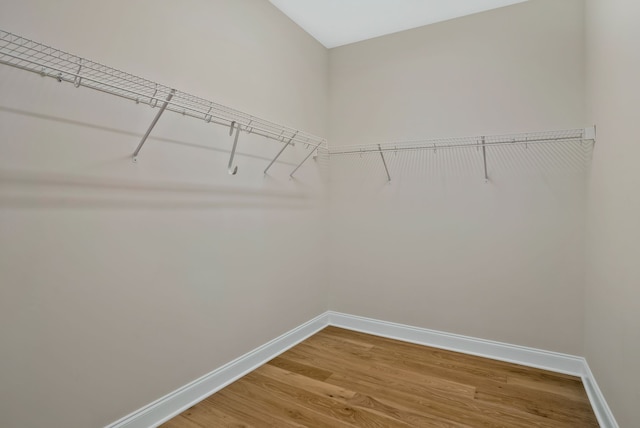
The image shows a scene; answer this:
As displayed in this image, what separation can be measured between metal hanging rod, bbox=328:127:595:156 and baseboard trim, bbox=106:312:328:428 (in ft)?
5.45

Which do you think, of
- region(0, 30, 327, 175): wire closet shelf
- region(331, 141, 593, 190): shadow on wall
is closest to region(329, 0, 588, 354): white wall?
region(331, 141, 593, 190): shadow on wall

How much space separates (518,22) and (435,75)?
639mm

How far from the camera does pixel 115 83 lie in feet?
5.04

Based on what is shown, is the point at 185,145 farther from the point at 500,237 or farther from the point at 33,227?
the point at 500,237

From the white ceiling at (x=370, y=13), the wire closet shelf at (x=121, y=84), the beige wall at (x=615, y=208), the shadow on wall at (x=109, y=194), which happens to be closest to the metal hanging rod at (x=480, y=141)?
the beige wall at (x=615, y=208)

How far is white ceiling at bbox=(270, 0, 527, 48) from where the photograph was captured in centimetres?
248

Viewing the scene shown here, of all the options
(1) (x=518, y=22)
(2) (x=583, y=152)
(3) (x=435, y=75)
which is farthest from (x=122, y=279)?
(1) (x=518, y=22)

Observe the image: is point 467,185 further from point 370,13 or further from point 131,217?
point 131,217

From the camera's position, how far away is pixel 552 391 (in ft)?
6.68

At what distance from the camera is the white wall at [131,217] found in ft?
4.17

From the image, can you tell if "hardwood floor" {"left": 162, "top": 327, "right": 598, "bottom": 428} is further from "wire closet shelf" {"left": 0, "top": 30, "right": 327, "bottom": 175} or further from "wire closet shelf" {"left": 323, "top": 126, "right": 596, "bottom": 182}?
"wire closet shelf" {"left": 0, "top": 30, "right": 327, "bottom": 175}

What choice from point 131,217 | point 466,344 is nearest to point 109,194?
point 131,217

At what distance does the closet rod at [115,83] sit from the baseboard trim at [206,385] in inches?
58.2

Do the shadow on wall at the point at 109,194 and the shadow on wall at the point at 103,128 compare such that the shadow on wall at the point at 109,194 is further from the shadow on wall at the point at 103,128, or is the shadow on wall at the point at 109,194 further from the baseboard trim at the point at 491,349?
the baseboard trim at the point at 491,349
